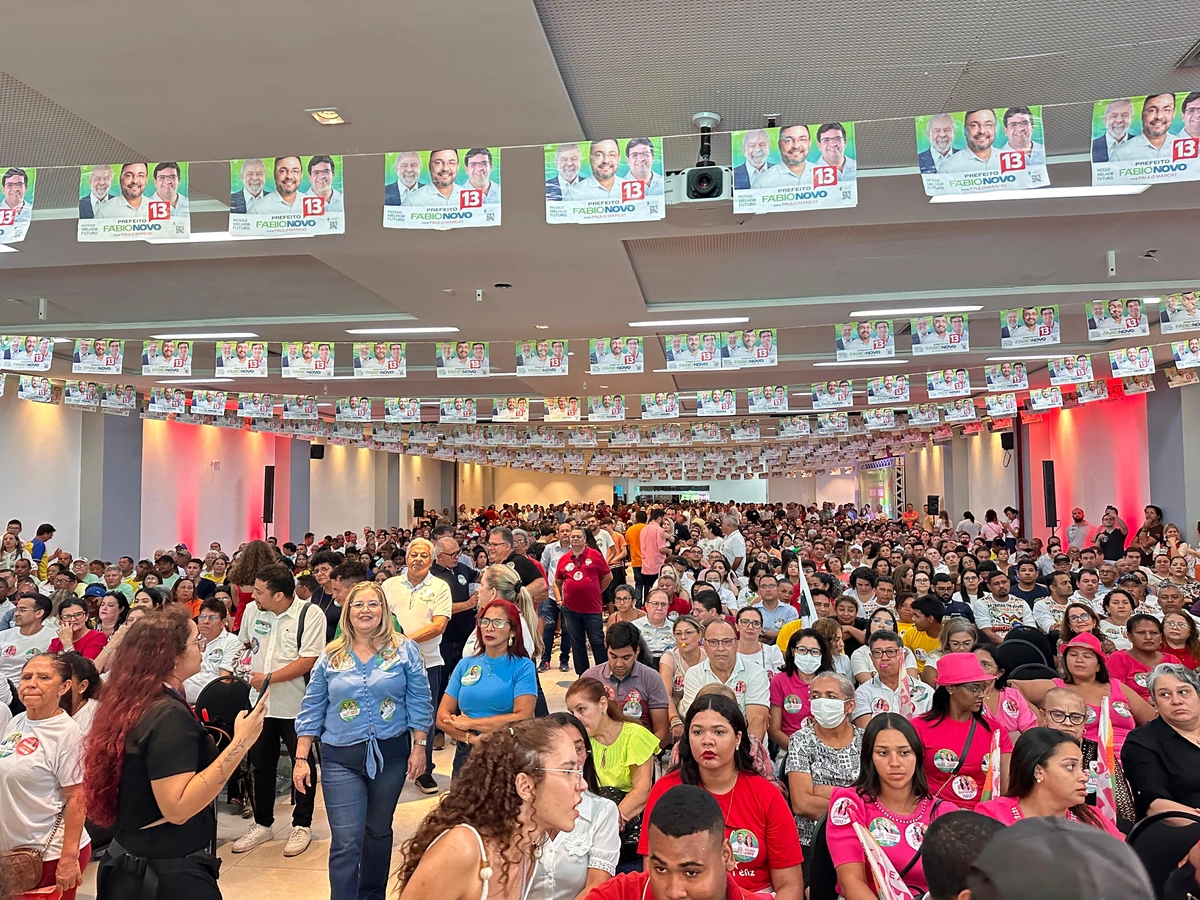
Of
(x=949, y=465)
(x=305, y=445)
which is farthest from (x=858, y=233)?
(x=949, y=465)

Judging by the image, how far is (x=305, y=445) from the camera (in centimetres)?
2797

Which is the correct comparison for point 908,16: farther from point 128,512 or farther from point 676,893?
point 128,512

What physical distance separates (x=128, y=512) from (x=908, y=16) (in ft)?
64.1

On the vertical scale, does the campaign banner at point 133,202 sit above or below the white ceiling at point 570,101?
below

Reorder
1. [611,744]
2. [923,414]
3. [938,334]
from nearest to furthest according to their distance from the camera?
1. [611,744]
2. [938,334]
3. [923,414]

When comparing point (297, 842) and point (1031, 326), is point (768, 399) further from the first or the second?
point (297, 842)

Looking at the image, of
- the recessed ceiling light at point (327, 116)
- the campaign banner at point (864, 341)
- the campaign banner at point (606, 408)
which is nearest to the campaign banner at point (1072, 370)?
the campaign banner at point (864, 341)

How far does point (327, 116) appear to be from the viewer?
5.25 metres

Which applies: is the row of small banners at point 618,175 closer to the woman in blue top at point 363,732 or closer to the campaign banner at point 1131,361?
the woman in blue top at point 363,732

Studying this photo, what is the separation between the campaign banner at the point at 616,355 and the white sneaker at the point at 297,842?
7537 mm

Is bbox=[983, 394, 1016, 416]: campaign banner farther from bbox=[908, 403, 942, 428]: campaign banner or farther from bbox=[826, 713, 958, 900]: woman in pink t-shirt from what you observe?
bbox=[826, 713, 958, 900]: woman in pink t-shirt

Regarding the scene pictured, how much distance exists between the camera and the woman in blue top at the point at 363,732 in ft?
13.7

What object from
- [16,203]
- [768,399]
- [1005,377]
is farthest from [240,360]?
[1005,377]

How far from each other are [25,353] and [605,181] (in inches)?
377
